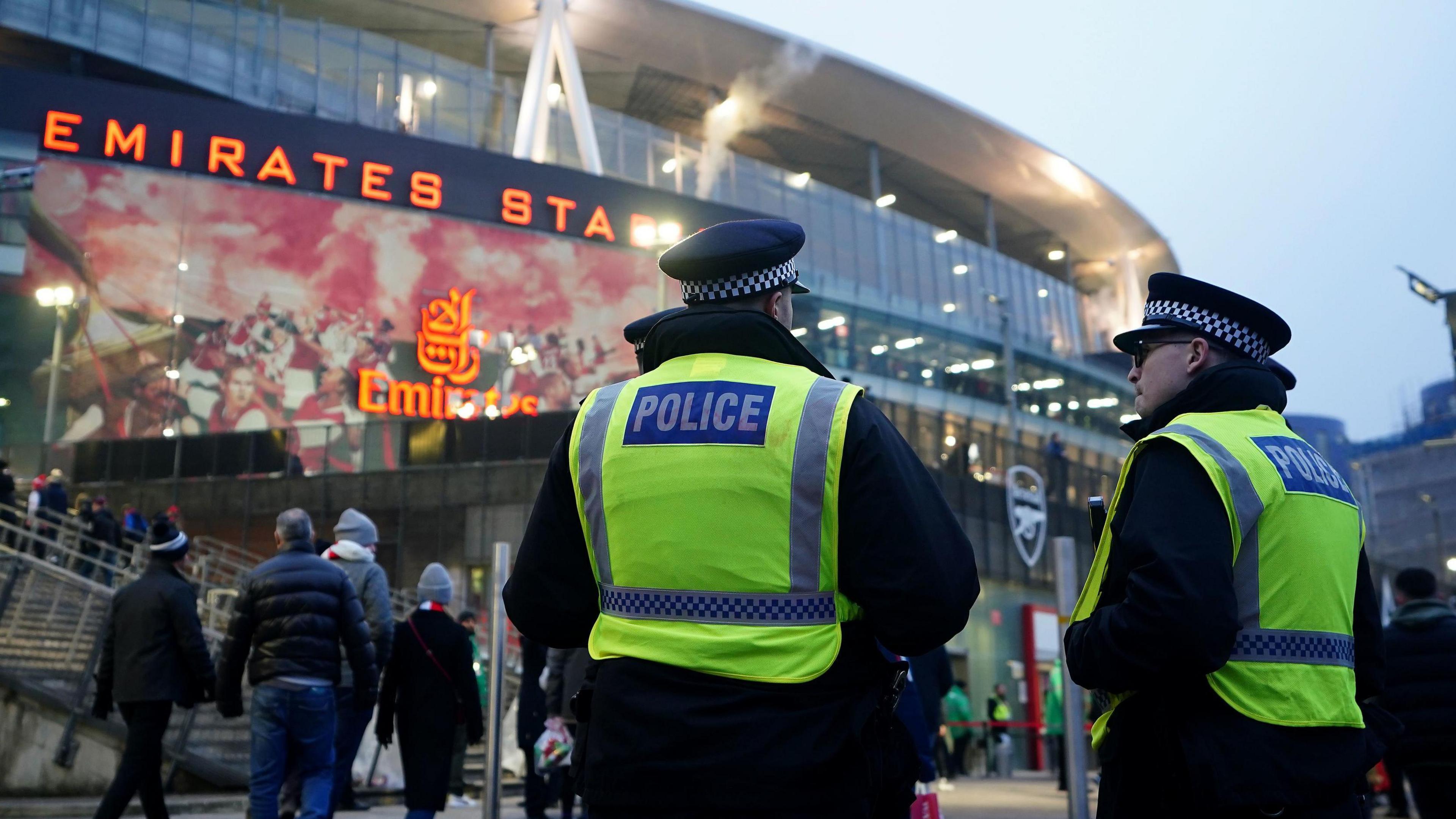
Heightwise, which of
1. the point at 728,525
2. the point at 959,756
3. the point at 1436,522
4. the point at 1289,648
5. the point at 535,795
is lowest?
the point at 959,756

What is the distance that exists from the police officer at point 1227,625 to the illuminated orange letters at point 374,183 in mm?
32050

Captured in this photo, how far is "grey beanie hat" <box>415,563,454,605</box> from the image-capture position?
25.7ft

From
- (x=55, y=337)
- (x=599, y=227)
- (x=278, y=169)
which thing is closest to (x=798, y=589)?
(x=55, y=337)

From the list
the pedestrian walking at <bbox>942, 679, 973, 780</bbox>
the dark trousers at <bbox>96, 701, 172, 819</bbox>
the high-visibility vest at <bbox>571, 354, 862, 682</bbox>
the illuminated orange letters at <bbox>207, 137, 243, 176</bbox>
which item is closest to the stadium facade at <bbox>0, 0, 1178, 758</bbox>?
the illuminated orange letters at <bbox>207, 137, 243, 176</bbox>

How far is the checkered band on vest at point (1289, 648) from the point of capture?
2.74 m

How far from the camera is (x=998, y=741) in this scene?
2241 centimetres

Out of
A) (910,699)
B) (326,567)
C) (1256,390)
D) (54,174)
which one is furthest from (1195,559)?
(54,174)

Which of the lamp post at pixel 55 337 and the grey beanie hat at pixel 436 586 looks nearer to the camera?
the grey beanie hat at pixel 436 586

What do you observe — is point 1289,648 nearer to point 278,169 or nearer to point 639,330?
point 639,330

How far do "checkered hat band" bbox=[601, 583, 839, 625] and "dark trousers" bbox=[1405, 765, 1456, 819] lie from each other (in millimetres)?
4388

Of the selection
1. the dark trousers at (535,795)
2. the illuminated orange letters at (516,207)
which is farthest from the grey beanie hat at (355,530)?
the illuminated orange letters at (516,207)

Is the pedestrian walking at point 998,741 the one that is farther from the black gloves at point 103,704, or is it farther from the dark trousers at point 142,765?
the black gloves at point 103,704

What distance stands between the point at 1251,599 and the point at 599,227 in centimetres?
3364

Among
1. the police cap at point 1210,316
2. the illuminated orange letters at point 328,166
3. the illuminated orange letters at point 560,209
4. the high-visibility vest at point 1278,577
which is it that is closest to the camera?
the high-visibility vest at point 1278,577
